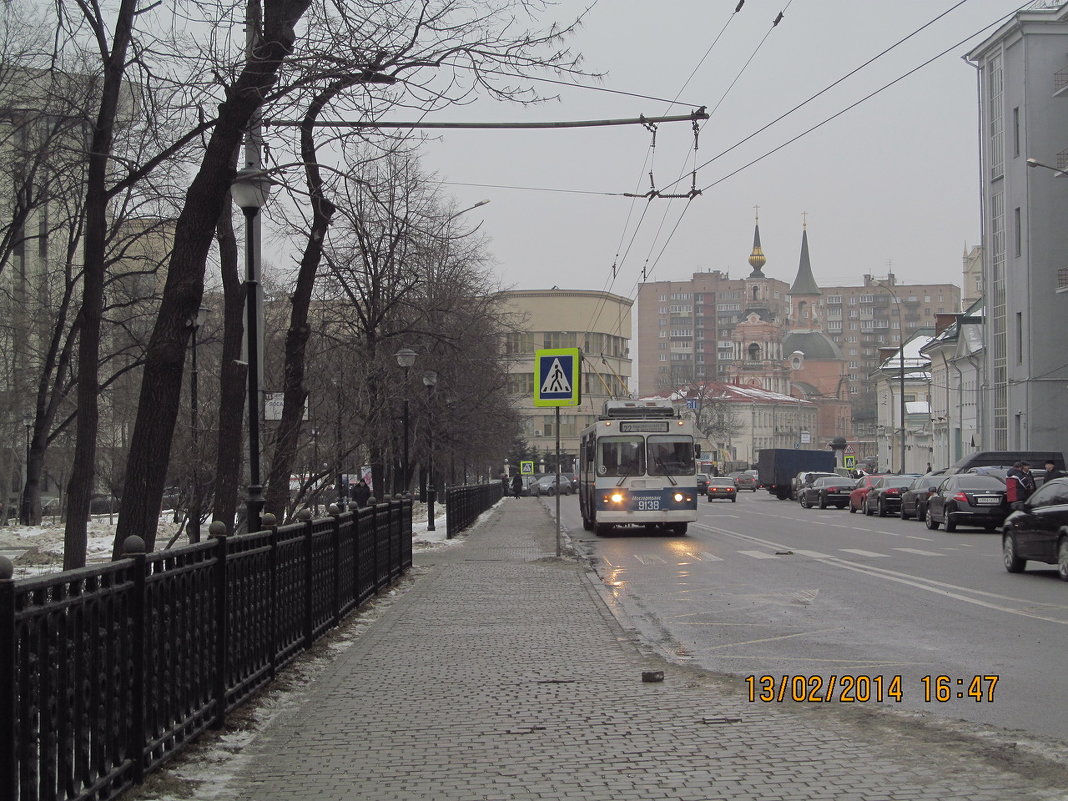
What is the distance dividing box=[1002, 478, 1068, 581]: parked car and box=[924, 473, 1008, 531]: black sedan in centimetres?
1298

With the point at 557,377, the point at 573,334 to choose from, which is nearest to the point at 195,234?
the point at 557,377

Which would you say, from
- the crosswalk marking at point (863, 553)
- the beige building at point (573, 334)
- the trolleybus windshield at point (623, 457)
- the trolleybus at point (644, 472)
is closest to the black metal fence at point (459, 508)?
the trolleybus at point (644, 472)

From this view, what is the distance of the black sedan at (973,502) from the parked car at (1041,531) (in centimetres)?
1298

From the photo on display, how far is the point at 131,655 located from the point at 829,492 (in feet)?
160

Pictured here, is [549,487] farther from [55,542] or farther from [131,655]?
[131,655]

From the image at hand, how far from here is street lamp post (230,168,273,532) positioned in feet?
39.5

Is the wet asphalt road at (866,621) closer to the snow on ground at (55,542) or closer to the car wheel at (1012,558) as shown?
the car wheel at (1012,558)

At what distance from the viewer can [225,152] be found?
10.5m

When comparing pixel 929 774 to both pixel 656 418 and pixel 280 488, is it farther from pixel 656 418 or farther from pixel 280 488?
pixel 656 418

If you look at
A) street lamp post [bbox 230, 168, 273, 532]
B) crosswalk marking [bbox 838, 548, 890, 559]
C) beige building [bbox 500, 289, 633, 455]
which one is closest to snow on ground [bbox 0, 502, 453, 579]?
street lamp post [bbox 230, 168, 273, 532]

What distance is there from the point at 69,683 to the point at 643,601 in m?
10.8

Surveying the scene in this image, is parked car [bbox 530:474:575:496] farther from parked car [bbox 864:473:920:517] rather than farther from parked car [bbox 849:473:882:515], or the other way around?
parked car [bbox 864:473:920:517]

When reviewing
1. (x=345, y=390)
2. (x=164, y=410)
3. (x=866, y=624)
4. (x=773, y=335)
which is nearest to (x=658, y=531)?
(x=345, y=390)

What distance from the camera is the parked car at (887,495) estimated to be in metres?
41.8
